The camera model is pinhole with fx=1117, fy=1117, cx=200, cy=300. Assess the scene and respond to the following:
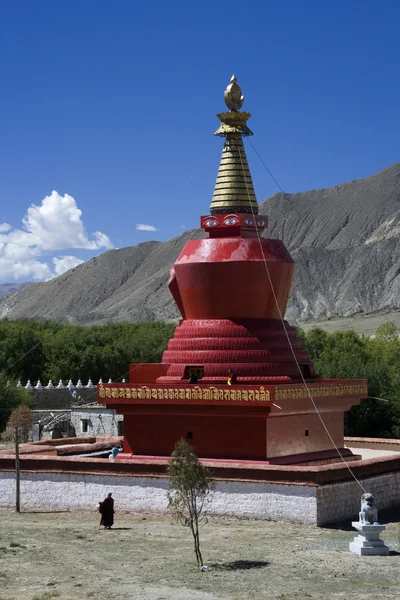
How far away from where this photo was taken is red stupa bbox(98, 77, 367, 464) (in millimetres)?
28516

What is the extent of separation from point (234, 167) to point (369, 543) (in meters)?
13.1

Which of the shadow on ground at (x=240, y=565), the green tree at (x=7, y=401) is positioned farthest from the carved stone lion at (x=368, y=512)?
the green tree at (x=7, y=401)

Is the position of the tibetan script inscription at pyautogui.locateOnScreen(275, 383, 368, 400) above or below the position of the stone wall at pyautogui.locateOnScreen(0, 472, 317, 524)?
above

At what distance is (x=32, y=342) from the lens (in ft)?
258

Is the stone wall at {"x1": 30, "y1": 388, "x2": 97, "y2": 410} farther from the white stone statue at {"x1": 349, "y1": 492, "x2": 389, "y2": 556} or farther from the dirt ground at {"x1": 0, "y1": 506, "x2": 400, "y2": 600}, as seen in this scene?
the white stone statue at {"x1": 349, "y1": 492, "x2": 389, "y2": 556}

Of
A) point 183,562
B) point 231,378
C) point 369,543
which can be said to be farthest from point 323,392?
point 183,562

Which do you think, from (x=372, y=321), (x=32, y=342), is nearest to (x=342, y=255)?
(x=372, y=321)

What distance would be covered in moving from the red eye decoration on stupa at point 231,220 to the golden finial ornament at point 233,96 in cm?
327

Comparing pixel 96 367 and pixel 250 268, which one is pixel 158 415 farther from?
pixel 96 367

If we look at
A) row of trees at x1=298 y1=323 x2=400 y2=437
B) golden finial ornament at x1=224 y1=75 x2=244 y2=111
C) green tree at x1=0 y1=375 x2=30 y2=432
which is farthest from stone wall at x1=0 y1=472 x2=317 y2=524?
green tree at x1=0 y1=375 x2=30 y2=432

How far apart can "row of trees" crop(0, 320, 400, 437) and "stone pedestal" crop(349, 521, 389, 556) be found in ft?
81.3

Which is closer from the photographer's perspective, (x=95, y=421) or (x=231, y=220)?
(x=231, y=220)

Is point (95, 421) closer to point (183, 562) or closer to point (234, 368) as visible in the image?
point (234, 368)

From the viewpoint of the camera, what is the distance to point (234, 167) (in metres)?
31.8
